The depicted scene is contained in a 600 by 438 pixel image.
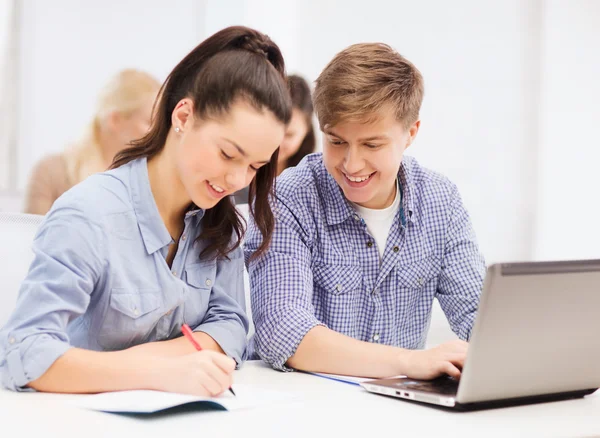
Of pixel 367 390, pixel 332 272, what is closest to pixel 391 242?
pixel 332 272

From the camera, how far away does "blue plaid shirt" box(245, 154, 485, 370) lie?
1465 mm

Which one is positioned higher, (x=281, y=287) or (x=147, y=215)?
(x=147, y=215)

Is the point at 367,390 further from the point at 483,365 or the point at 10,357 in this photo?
the point at 10,357

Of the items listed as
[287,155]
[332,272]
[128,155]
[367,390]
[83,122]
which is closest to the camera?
[367,390]

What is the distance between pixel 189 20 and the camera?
3.38m

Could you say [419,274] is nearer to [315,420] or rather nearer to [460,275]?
[460,275]

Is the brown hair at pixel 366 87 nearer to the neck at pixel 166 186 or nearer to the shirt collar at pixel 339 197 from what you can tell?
the shirt collar at pixel 339 197

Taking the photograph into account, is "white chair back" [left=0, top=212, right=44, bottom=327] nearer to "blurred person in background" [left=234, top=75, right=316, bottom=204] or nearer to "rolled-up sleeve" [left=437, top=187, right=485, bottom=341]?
"rolled-up sleeve" [left=437, top=187, right=485, bottom=341]

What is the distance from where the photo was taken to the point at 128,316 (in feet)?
3.70

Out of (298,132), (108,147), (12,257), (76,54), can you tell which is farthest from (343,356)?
(76,54)

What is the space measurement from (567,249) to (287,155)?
144cm

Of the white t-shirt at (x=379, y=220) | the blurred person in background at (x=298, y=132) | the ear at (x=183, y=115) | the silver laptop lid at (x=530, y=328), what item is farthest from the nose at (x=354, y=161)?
the blurred person in background at (x=298, y=132)

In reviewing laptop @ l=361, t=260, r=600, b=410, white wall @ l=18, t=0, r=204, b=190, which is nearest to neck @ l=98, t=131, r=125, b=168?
white wall @ l=18, t=0, r=204, b=190

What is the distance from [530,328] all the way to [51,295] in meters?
0.62
